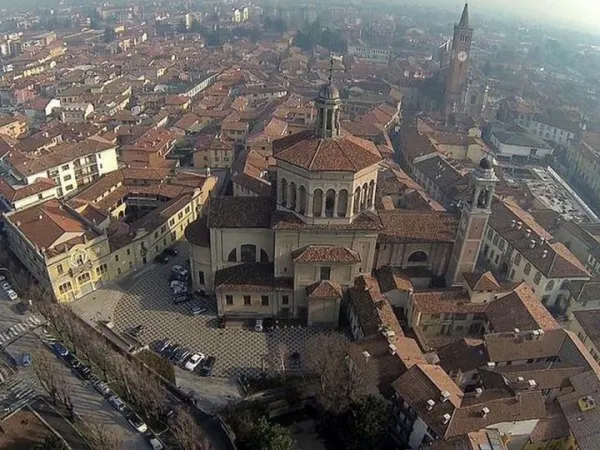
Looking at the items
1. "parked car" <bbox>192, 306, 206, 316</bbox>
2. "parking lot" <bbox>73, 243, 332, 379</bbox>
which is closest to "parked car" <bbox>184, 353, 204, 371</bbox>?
"parking lot" <bbox>73, 243, 332, 379</bbox>

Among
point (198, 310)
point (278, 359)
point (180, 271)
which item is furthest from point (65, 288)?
point (278, 359)

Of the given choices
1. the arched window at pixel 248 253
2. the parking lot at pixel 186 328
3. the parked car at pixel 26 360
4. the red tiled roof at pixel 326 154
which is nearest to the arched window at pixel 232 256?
the arched window at pixel 248 253

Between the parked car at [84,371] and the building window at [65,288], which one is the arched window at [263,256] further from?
the building window at [65,288]

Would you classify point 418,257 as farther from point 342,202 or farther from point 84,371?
point 84,371

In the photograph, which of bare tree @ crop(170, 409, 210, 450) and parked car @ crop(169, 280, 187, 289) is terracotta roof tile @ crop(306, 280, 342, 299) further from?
bare tree @ crop(170, 409, 210, 450)

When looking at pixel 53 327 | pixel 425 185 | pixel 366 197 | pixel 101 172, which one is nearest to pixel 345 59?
pixel 425 185

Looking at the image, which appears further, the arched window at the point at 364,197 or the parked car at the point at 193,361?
the arched window at the point at 364,197
